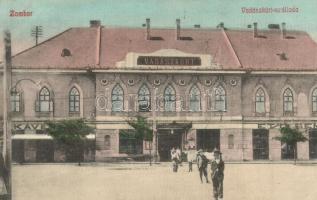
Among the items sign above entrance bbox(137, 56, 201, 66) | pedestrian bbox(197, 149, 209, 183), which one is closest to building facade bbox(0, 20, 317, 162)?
sign above entrance bbox(137, 56, 201, 66)

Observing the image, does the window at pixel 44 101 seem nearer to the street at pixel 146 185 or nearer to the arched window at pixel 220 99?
the street at pixel 146 185

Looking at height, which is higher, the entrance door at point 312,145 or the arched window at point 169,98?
the arched window at point 169,98

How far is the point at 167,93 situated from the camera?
641 inches

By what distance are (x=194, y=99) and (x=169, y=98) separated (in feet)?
2.87

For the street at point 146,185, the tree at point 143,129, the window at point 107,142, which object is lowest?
the street at point 146,185

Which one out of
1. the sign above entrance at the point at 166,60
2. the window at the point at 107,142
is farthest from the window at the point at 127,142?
the sign above entrance at the point at 166,60

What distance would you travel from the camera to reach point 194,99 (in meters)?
16.6

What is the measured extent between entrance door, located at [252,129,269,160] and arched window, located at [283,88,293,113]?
0.93 m

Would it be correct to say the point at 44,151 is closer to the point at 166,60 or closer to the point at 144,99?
the point at 144,99

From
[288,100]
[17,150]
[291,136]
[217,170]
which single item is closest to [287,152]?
[291,136]

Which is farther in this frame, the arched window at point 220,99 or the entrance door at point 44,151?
the arched window at point 220,99

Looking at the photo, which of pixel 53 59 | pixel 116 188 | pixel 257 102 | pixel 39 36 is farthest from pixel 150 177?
pixel 257 102

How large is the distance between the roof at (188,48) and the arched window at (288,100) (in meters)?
0.68

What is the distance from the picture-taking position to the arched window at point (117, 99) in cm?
1603
